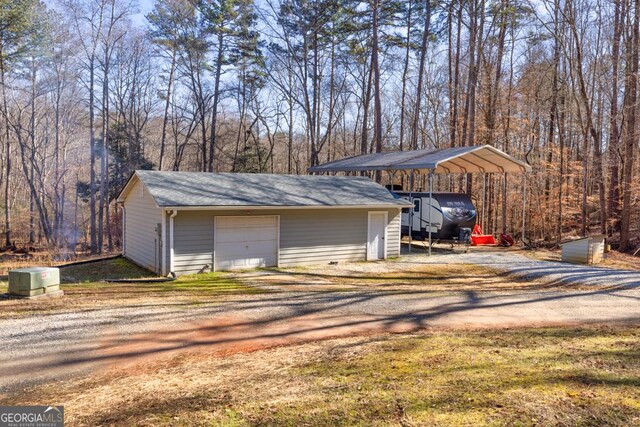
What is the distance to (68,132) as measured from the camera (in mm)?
30875

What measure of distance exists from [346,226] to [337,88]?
→ 68.4 feet

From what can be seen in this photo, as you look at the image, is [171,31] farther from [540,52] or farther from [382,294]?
[382,294]

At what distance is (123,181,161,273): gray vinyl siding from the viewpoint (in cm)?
1309

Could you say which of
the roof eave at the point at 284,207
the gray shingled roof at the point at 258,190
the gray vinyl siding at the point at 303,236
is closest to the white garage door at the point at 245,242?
the gray vinyl siding at the point at 303,236

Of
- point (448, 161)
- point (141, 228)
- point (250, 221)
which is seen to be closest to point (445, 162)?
point (448, 161)

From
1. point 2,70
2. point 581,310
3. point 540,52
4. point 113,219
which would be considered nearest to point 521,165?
point 581,310

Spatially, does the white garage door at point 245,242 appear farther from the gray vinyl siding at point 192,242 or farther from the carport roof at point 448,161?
the carport roof at point 448,161

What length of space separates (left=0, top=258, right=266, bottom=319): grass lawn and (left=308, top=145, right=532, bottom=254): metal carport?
7.62 metres

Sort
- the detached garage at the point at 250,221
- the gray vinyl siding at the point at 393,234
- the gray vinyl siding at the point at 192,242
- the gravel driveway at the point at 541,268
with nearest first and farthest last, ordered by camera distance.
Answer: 1. the gravel driveway at the point at 541,268
2. the gray vinyl siding at the point at 192,242
3. the detached garage at the point at 250,221
4. the gray vinyl siding at the point at 393,234

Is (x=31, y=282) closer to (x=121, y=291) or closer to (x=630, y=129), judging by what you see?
(x=121, y=291)

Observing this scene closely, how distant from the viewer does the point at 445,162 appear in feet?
57.3

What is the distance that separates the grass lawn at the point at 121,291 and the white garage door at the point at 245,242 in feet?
2.41

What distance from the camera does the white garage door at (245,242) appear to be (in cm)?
1318

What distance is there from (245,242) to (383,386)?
9183mm
